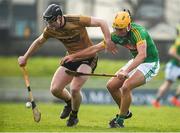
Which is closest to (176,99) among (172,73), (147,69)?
(172,73)

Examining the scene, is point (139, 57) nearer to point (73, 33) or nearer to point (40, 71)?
point (73, 33)

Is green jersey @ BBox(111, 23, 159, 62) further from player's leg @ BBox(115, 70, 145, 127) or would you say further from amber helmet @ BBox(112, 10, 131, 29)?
player's leg @ BBox(115, 70, 145, 127)

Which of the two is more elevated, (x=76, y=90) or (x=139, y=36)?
(x=139, y=36)

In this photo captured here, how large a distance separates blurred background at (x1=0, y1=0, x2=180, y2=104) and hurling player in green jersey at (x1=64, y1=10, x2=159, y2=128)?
1289cm

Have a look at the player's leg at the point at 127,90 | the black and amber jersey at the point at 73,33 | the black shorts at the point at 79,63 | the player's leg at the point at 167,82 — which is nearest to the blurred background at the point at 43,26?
the player's leg at the point at 167,82

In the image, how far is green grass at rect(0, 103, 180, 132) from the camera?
50.1 ft

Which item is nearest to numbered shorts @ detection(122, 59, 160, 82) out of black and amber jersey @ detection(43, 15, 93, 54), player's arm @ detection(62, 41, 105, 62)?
player's arm @ detection(62, 41, 105, 62)

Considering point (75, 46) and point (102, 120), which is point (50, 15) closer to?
point (75, 46)

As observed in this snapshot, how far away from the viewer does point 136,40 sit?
608 inches

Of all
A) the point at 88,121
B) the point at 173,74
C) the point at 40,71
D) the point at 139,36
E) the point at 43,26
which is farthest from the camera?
the point at 43,26

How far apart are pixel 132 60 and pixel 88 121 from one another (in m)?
2.25

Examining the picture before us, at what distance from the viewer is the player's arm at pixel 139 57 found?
15.2m

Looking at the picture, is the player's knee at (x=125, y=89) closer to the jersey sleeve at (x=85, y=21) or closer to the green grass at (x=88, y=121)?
the green grass at (x=88, y=121)

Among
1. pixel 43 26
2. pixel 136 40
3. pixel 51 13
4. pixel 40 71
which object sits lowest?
pixel 40 71
